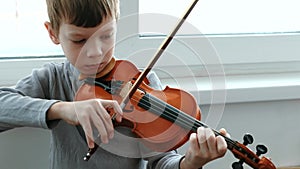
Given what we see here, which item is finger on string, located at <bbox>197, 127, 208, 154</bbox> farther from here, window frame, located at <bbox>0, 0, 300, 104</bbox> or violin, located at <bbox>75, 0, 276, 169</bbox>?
window frame, located at <bbox>0, 0, 300, 104</bbox>

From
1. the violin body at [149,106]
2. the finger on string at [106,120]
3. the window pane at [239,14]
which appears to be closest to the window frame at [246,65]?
the window pane at [239,14]

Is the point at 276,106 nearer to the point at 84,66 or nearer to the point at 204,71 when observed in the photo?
the point at 204,71

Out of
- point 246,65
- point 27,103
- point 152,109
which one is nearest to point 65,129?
point 27,103

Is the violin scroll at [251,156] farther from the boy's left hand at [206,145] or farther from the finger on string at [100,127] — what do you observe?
the finger on string at [100,127]

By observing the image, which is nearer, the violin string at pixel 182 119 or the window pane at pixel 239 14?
the violin string at pixel 182 119

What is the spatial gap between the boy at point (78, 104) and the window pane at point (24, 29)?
25cm

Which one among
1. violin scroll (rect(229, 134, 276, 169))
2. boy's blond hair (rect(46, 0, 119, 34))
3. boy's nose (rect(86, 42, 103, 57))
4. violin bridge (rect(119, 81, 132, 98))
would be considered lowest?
violin scroll (rect(229, 134, 276, 169))

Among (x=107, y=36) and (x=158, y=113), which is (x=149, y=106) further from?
(x=107, y=36)

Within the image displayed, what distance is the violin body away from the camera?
3.13 ft

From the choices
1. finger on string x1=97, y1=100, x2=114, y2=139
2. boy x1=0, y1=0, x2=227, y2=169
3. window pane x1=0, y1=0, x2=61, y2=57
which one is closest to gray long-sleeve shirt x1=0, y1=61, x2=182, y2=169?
boy x1=0, y1=0, x2=227, y2=169

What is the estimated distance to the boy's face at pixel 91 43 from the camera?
959 mm

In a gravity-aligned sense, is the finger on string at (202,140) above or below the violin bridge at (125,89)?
below

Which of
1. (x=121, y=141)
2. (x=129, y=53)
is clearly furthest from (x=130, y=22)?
(x=121, y=141)

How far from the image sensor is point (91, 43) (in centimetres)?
96
